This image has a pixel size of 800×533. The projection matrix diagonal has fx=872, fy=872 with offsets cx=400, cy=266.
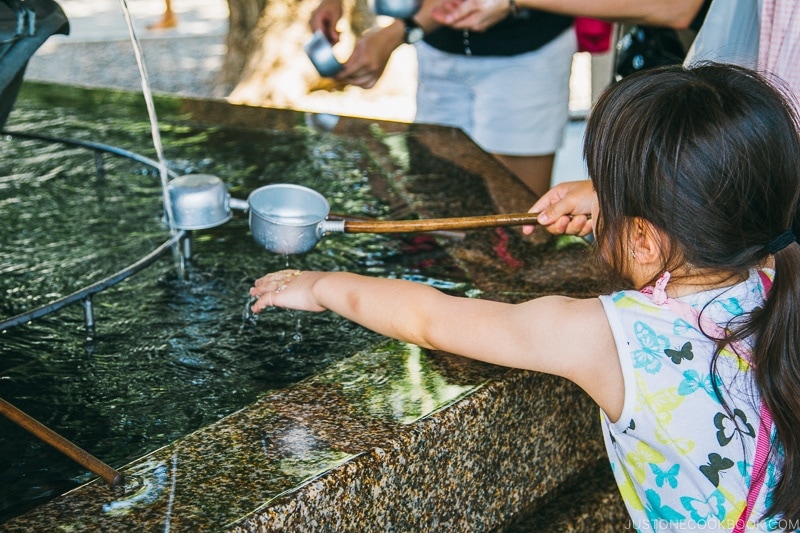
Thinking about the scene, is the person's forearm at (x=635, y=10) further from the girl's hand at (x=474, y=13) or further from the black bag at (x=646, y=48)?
the black bag at (x=646, y=48)

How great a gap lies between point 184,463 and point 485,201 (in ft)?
4.77

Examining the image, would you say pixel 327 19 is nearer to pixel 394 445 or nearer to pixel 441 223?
pixel 441 223

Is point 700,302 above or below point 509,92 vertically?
above

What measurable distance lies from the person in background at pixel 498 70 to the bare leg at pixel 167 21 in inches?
318

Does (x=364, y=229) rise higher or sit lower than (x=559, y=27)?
lower

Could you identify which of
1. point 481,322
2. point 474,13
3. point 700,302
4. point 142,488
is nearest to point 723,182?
point 700,302

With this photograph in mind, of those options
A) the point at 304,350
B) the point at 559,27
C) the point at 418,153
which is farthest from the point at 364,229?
the point at 559,27

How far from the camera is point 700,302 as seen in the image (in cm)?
150

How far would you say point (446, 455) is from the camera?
1.71 meters

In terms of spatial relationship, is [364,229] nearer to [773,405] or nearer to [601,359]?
[601,359]

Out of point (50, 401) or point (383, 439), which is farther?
point (50, 401)

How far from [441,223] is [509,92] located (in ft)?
4.88

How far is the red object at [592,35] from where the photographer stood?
12.2ft

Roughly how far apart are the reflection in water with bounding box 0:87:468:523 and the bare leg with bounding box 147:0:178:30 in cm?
773
